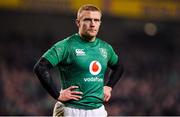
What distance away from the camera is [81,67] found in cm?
443

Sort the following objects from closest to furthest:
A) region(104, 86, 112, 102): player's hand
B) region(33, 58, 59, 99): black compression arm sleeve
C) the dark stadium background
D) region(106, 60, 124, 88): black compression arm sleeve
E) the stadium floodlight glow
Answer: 1. region(33, 58, 59, 99): black compression arm sleeve
2. region(104, 86, 112, 102): player's hand
3. region(106, 60, 124, 88): black compression arm sleeve
4. the dark stadium background
5. the stadium floodlight glow

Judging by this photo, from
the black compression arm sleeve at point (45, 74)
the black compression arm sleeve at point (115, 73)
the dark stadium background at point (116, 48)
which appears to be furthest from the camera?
the dark stadium background at point (116, 48)

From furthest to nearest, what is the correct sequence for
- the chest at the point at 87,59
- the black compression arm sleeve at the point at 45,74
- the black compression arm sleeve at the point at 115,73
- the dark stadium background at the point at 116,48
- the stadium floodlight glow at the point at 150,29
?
the stadium floodlight glow at the point at 150,29
the dark stadium background at the point at 116,48
the black compression arm sleeve at the point at 115,73
the chest at the point at 87,59
the black compression arm sleeve at the point at 45,74

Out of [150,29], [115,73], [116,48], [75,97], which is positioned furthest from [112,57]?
[150,29]

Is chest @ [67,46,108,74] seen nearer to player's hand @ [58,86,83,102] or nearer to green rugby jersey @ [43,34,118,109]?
green rugby jersey @ [43,34,118,109]

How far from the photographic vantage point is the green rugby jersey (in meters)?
4.41

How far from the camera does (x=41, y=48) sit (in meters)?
11.1

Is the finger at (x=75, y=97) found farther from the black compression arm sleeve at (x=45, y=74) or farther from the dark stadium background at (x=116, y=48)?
the dark stadium background at (x=116, y=48)

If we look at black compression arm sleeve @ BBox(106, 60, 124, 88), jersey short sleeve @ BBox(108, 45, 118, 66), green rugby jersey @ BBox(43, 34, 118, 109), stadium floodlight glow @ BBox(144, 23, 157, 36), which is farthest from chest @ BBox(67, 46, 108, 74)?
stadium floodlight glow @ BBox(144, 23, 157, 36)

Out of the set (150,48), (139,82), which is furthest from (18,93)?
(150,48)

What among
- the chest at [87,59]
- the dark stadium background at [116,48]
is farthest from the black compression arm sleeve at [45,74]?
the dark stadium background at [116,48]

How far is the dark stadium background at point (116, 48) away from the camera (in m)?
9.62

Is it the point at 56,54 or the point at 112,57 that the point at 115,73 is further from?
the point at 56,54

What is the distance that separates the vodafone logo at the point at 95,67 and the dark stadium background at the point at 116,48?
4.93 m
